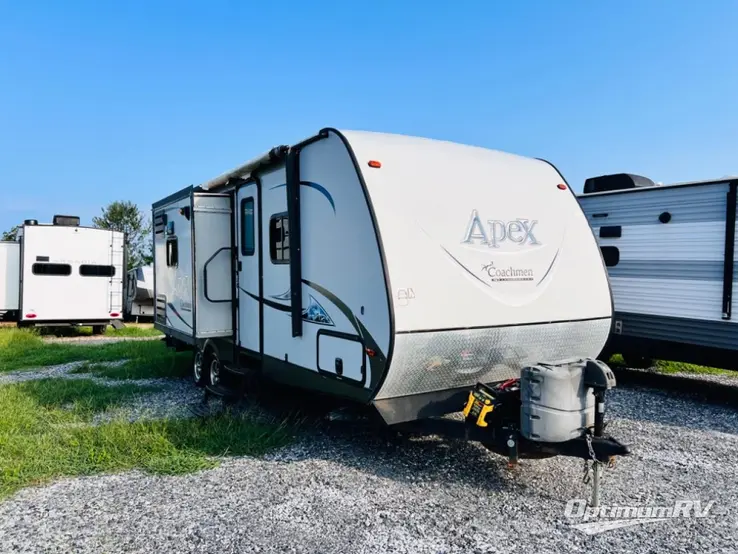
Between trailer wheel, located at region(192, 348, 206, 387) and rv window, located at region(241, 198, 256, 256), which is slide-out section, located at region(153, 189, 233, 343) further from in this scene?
trailer wheel, located at region(192, 348, 206, 387)

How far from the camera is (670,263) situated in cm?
768

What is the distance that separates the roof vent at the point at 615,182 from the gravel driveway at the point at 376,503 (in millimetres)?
4070

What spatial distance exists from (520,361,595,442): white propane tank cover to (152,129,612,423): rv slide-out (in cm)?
69

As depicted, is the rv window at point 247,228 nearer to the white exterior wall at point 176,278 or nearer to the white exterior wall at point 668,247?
the white exterior wall at point 176,278

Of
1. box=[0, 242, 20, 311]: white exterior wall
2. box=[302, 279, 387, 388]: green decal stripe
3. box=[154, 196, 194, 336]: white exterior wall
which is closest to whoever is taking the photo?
box=[302, 279, 387, 388]: green decal stripe

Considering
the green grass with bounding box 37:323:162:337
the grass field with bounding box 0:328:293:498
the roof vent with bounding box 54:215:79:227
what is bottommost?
the green grass with bounding box 37:323:162:337

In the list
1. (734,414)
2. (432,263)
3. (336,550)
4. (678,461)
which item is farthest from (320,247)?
(734,414)

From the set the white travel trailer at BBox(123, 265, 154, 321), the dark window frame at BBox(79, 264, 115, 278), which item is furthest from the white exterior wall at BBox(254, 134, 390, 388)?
the white travel trailer at BBox(123, 265, 154, 321)

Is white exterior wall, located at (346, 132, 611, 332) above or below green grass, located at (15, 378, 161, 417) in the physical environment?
above

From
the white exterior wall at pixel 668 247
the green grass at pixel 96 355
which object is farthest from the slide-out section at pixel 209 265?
the white exterior wall at pixel 668 247

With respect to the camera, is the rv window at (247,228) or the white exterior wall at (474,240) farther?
the rv window at (247,228)

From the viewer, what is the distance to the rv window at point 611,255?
833 cm

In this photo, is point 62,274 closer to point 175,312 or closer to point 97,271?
point 97,271

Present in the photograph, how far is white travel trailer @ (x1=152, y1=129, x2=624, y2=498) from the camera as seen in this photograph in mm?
4449
